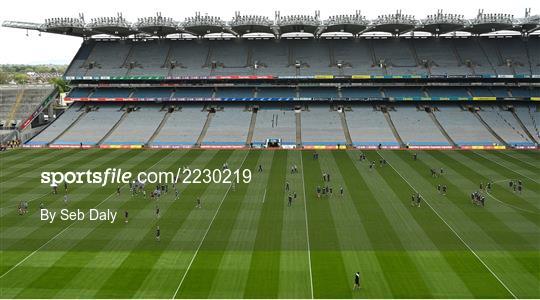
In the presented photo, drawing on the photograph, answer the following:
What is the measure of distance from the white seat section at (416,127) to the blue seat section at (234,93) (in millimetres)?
22964

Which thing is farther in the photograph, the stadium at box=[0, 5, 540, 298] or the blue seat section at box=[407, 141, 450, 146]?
the blue seat section at box=[407, 141, 450, 146]

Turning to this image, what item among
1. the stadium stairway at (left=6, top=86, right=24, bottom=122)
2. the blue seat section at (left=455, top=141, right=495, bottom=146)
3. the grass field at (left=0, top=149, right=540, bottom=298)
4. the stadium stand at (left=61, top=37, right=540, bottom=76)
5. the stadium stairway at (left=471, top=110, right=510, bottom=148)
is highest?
the stadium stand at (left=61, top=37, right=540, bottom=76)

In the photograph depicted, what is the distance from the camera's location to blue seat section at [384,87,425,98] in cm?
7269

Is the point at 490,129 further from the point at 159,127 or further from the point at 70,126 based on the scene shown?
the point at 70,126

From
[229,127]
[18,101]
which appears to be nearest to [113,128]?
[229,127]

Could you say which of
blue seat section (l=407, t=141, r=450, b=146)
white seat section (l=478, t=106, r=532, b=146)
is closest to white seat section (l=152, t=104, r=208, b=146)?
blue seat section (l=407, t=141, r=450, b=146)

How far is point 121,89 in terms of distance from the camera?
77.6 metres

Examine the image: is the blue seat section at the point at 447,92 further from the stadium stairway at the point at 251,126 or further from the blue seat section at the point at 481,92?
the stadium stairway at the point at 251,126

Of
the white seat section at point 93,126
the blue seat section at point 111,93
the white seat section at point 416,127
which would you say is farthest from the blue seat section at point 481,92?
the white seat section at point 93,126

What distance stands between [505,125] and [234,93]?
135ft

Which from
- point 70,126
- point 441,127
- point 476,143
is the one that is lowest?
point 476,143

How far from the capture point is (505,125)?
66.5 metres

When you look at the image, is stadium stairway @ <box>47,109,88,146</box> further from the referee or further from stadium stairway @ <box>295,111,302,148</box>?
the referee

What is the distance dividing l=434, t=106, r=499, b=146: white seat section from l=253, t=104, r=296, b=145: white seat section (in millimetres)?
22259
